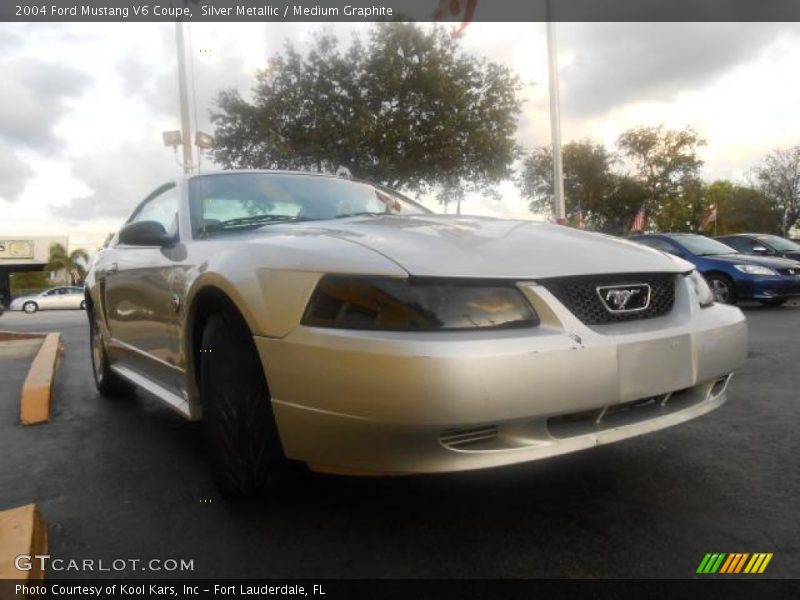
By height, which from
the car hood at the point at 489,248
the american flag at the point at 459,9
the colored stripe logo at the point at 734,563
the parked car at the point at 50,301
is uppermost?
the american flag at the point at 459,9

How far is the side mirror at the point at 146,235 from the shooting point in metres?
2.89

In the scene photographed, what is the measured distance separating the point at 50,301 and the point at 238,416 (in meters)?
35.5

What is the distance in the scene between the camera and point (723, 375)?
7.63 ft

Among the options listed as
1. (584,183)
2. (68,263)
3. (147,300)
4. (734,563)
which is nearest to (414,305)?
(734,563)

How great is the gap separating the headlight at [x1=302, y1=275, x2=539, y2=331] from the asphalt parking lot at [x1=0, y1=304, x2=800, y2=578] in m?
0.69

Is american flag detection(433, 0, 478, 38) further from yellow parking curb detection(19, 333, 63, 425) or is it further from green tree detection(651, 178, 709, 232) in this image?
green tree detection(651, 178, 709, 232)

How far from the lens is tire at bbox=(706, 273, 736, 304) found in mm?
9719

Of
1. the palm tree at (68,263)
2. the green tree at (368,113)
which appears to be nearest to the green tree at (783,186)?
the green tree at (368,113)

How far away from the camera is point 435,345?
175cm

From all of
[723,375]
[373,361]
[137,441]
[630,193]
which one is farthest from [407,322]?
[630,193]

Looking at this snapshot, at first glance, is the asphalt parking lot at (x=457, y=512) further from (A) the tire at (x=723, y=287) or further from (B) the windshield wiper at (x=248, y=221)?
(A) the tire at (x=723, y=287)

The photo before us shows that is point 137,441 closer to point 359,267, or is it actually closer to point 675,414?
point 359,267

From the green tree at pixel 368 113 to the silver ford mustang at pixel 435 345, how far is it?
17109 millimetres

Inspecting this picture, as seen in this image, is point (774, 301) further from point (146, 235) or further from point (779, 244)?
point (146, 235)
